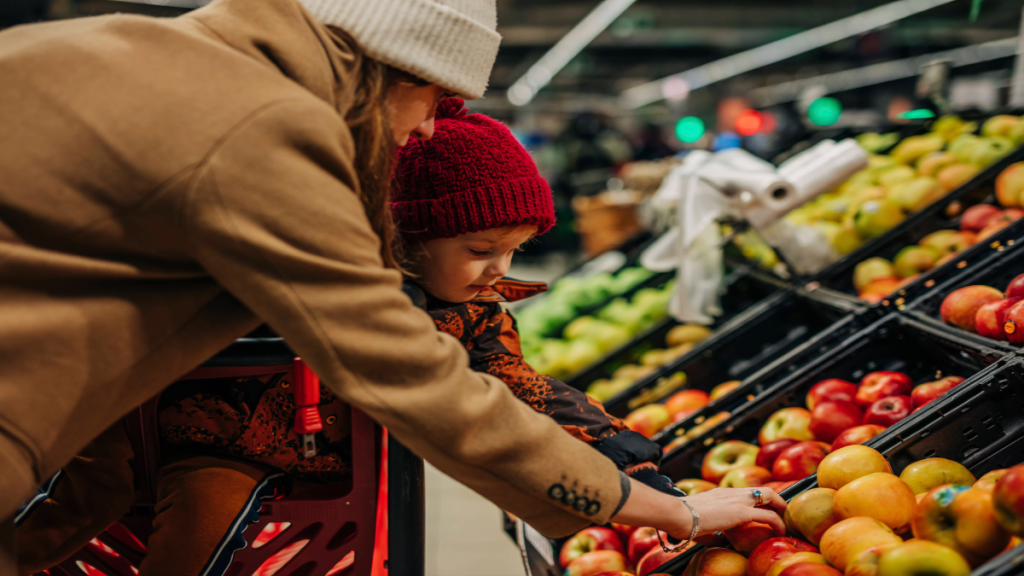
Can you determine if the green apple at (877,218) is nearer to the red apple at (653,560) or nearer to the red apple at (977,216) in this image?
the red apple at (977,216)

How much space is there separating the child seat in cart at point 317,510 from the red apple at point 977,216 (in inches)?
79.4

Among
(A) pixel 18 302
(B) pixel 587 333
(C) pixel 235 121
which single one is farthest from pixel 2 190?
(B) pixel 587 333

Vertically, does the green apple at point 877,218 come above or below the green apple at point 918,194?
below

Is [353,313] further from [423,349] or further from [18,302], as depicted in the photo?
[18,302]

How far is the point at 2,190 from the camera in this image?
687mm

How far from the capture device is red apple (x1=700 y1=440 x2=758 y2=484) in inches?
70.6

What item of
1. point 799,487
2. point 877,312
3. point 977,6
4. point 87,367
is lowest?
point 87,367

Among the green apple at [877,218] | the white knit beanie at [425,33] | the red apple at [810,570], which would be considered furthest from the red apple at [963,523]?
the green apple at [877,218]

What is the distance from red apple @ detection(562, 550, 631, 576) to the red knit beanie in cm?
81

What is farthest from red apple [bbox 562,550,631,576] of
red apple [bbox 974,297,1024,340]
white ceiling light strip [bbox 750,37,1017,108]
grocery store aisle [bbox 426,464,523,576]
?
white ceiling light strip [bbox 750,37,1017,108]

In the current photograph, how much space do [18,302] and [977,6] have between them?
3.85 m

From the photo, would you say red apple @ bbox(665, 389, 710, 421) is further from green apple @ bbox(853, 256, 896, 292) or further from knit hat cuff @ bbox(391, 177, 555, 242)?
knit hat cuff @ bbox(391, 177, 555, 242)

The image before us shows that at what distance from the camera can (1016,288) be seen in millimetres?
1643

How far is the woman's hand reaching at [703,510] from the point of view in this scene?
1.01m
